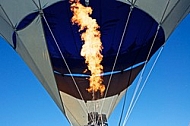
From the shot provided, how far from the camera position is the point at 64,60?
28.4ft

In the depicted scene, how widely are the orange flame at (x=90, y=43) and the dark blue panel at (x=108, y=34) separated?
131 millimetres

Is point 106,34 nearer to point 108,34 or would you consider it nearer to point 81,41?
point 108,34

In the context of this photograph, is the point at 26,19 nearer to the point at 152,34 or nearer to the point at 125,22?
the point at 125,22

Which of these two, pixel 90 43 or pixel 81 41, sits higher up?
pixel 81 41

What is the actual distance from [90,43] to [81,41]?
0.35 m

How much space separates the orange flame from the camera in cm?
812

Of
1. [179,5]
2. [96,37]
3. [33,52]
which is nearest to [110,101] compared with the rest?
[96,37]

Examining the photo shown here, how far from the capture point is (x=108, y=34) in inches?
335

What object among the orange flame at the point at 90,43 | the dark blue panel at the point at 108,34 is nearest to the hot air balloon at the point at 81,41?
the dark blue panel at the point at 108,34

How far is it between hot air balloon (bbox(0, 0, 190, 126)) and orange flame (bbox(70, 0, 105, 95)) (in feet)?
0.36

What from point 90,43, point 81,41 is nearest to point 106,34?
point 90,43

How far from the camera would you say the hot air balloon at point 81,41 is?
26.0 ft

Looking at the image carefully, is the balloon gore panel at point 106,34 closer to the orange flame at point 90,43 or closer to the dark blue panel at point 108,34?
the dark blue panel at point 108,34

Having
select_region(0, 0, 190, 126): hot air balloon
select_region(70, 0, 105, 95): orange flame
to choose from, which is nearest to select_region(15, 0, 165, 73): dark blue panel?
select_region(0, 0, 190, 126): hot air balloon
